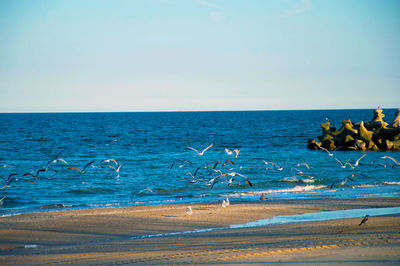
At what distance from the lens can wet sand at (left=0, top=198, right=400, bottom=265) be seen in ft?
31.7

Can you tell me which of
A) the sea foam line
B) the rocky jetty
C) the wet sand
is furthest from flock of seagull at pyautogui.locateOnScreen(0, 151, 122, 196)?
the rocky jetty

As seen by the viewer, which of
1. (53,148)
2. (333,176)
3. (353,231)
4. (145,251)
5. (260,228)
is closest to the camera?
A: (145,251)

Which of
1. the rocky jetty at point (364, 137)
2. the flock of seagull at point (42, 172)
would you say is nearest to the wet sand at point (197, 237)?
the flock of seagull at point (42, 172)

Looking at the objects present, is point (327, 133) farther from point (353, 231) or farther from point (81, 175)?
point (353, 231)

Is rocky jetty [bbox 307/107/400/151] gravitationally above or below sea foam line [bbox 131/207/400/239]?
above

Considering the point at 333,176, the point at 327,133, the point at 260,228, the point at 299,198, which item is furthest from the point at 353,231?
the point at 327,133

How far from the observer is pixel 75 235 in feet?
44.1

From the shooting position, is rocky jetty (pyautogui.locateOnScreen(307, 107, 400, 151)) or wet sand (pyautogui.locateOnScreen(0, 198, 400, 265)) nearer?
wet sand (pyautogui.locateOnScreen(0, 198, 400, 265))

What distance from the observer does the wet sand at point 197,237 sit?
9.65 meters

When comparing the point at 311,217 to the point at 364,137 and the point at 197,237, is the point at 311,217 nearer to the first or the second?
the point at 197,237

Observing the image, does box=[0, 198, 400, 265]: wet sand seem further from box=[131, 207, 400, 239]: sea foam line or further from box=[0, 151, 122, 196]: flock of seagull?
box=[0, 151, 122, 196]: flock of seagull

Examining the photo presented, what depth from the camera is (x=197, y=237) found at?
41.1ft

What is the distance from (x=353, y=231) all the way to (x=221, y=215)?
5083mm

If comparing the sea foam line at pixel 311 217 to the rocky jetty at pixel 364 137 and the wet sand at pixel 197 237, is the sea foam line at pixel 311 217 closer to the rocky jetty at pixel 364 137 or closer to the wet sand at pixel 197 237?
the wet sand at pixel 197 237
